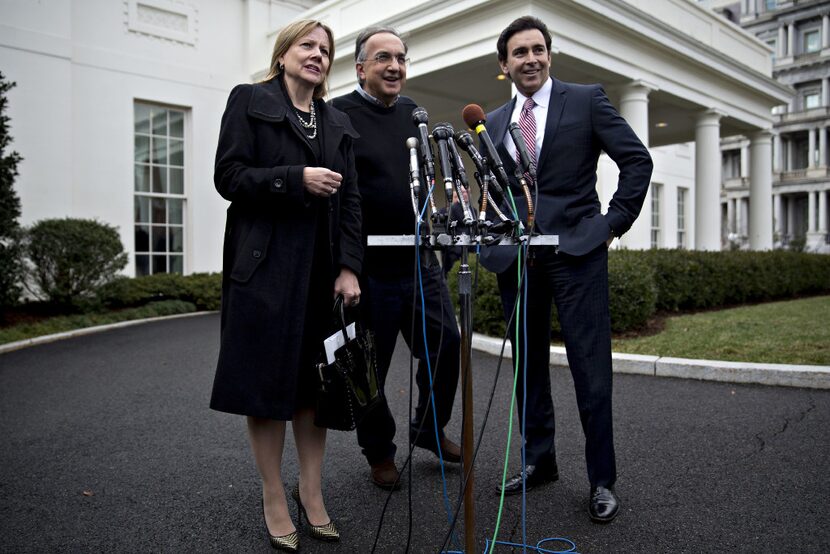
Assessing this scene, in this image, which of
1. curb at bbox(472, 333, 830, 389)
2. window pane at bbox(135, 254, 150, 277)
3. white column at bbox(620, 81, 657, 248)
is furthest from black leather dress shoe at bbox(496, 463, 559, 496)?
window pane at bbox(135, 254, 150, 277)

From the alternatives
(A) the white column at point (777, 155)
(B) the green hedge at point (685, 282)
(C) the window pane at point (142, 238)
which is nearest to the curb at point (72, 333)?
(C) the window pane at point (142, 238)

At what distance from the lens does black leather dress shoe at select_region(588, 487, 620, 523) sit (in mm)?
2934

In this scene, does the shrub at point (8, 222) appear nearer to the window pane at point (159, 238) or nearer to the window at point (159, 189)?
the window at point (159, 189)

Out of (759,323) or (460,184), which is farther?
(759,323)

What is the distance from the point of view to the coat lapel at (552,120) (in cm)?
317

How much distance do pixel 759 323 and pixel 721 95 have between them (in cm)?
805

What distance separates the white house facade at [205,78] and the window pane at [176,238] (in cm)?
2

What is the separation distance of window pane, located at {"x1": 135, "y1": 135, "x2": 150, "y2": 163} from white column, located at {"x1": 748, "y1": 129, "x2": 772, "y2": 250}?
14851mm

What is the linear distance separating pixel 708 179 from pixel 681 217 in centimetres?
1098

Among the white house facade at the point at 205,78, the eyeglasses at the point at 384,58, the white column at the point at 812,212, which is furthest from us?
the white column at the point at 812,212

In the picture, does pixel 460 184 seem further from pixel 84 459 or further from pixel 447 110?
pixel 447 110

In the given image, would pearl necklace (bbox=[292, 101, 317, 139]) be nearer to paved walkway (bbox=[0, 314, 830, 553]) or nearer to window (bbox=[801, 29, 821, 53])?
paved walkway (bbox=[0, 314, 830, 553])

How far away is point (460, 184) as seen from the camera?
226 centimetres

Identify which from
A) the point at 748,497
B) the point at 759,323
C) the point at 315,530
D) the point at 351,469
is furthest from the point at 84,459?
the point at 759,323
